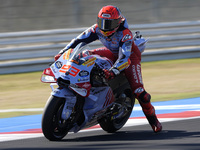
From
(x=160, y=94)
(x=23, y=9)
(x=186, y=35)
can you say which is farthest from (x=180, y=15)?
(x=160, y=94)

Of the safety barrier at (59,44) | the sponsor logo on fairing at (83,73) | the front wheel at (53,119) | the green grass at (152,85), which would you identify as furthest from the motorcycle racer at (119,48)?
the safety barrier at (59,44)

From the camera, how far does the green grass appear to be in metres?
9.27

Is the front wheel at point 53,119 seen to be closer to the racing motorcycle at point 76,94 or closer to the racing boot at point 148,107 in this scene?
the racing motorcycle at point 76,94

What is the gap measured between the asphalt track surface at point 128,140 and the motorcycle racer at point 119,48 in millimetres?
307

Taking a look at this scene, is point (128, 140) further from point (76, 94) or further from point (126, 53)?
point (126, 53)

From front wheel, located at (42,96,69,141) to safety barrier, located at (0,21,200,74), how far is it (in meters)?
7.02

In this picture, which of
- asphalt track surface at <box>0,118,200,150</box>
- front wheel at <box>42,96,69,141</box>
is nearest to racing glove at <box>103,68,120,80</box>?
front wheel at <box>42,96,69,141</box>

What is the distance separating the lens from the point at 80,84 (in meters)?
5.54

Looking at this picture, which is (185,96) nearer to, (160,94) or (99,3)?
(160,94)

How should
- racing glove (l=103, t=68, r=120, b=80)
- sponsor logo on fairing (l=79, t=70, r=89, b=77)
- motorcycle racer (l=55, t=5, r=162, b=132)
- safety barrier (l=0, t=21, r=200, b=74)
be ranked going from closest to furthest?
sponsor logo on fairing (l=79, t=70, r=89, b=77) < racing glove (l=103, t=68, r=120, b=80) < motorcycle racer (l=55, t=5, r=162, b=132) < safety barrier (l=0, t=21, r=200, b=74)

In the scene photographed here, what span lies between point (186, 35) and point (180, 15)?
2.20 metres

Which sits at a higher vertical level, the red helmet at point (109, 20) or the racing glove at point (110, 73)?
the red helmet at point (109, 20)

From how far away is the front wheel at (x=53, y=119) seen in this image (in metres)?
5.46

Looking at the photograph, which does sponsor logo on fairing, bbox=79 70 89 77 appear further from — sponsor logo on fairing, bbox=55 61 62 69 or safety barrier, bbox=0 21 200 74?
safety barrier, bbox=0 21 200 74
